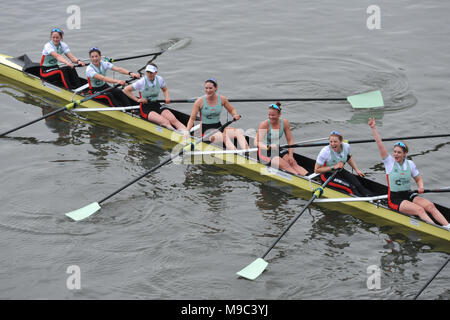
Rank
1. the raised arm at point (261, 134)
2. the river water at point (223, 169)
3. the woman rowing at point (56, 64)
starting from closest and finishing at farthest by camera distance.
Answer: the river water at point (223, 169) → the raised arm at point (261, 134) → the woman rowing at point (56, 64)

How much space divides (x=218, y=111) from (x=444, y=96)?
24.8 feet

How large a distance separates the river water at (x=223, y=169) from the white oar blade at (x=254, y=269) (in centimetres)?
18

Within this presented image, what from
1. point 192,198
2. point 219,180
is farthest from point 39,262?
point 219,180

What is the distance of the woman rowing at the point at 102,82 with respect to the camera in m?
15.1

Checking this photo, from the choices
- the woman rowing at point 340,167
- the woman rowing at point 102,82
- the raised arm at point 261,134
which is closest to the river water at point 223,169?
the woman rowing at point 340,167

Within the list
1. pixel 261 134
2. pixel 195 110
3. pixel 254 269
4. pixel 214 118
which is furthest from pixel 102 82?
pixel 254 269

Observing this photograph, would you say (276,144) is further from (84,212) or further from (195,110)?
(84,212)

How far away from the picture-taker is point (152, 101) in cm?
1453

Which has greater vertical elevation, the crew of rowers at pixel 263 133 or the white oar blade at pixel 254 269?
the crew of rowers at pixel 263 133

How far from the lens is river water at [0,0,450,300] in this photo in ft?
33.5

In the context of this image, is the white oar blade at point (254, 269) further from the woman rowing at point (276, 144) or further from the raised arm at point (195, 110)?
the raised arm at point (195, 110)

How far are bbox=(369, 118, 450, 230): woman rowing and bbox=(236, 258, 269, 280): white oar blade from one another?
295cm

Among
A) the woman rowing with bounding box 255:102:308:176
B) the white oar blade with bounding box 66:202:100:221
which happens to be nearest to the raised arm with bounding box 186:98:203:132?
the woman rowing with bounding box 255:102:308:176

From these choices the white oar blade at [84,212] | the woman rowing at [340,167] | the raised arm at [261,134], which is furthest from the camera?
the raised arm at [261,134]
